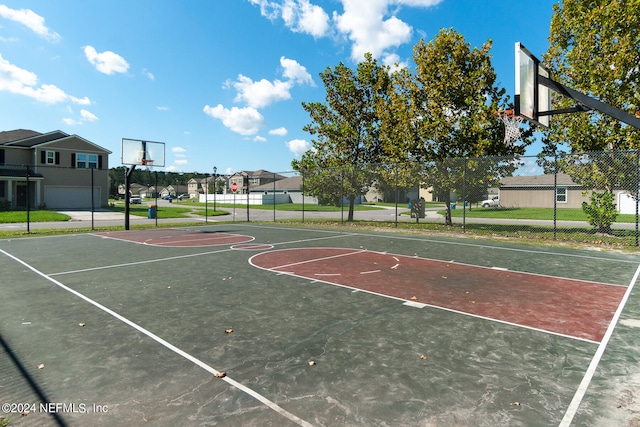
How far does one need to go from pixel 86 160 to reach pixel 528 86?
1745 inches

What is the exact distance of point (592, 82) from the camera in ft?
46.9

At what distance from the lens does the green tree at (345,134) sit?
2316 cm

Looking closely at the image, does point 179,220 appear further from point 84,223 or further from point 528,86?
point 528,86

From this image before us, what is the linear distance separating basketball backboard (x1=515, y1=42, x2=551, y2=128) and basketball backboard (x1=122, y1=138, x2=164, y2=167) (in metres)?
20.7

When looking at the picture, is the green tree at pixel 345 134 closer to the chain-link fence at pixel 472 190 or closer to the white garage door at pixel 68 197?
the chain-link fence at pixel 472 190

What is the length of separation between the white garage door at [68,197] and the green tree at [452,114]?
118 ft

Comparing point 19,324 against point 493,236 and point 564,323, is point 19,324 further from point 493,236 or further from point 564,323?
point 493,236

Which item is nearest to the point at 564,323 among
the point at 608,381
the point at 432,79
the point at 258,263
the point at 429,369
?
the point at 608,381

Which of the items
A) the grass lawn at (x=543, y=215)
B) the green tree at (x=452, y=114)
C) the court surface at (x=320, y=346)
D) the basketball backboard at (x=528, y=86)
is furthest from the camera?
the grass lawn at (x=543, y=215)

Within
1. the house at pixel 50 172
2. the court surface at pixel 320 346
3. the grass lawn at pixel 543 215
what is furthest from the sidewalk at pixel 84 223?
the grass lawn at pixel 543 215

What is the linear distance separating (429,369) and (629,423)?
1.61 m

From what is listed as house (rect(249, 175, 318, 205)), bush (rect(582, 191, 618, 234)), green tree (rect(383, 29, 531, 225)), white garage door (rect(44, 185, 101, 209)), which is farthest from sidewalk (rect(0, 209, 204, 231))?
house (rect(249, 175, 318, 205))

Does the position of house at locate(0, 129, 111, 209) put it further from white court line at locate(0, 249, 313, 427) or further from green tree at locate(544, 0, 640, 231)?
green tree at locate(544, 0, 640, 231)

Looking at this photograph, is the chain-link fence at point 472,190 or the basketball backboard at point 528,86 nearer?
the basketball backboard at point 528,86
